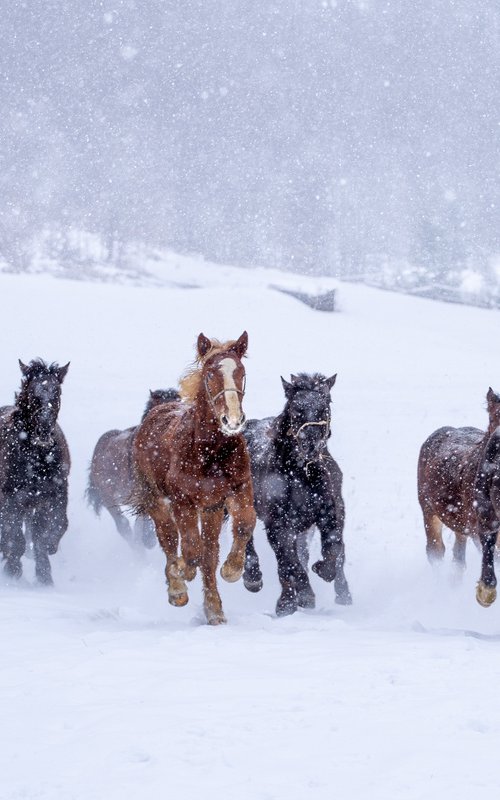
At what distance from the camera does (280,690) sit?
4156 mm

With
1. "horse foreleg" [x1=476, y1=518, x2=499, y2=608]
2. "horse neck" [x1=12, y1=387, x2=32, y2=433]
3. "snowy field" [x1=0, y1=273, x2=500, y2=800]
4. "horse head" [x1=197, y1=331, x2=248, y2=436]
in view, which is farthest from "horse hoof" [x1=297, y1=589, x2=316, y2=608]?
"horse neck" [x1=12, y1=387, x2=32, y2=433]

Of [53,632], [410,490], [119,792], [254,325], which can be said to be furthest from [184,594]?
[254,325]

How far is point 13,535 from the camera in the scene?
8875 millimetres

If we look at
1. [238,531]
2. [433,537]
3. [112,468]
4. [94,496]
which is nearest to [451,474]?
[433,537]

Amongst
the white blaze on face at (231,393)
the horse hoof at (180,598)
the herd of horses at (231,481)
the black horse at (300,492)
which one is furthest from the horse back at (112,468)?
the white blaze on face at (231,393)

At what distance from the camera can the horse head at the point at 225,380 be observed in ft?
18.5

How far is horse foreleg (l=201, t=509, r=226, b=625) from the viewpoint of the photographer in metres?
6.32

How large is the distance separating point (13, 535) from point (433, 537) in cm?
480

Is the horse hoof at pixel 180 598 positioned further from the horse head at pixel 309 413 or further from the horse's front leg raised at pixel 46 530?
the horse's front leg raised at pixel 46 530

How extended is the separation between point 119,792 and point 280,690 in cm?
133

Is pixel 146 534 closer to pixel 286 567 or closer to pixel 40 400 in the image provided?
pixel 40 400

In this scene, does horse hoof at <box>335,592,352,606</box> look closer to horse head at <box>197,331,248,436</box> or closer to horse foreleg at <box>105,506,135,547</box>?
horse head at <box>197,331,248,436</box>

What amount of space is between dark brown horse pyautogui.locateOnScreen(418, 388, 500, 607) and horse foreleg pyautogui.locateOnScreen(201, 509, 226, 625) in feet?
7.17

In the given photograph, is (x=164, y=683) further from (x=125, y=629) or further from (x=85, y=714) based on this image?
(x=125, y=629)
